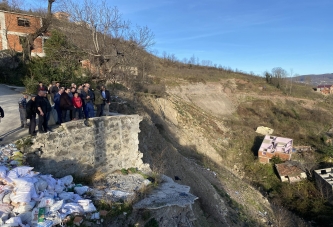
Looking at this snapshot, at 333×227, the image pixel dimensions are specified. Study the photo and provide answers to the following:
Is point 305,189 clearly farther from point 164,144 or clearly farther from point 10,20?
point 10,20

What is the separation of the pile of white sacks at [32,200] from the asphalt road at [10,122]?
138cm

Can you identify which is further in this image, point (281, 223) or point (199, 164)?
point (199, 164)

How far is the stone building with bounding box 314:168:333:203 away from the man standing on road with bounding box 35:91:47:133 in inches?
720

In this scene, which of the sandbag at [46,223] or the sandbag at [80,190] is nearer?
the sandbag at [46,223]

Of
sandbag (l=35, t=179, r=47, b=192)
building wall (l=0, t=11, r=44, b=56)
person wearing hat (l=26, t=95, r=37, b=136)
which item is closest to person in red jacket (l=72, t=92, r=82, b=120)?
person wearing hat (l=26, t=95, r=37, b=136)

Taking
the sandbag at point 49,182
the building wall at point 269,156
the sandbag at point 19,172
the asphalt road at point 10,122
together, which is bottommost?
the building wall at point 269,156

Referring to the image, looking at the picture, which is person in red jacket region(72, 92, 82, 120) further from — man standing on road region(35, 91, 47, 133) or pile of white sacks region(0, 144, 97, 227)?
pile of white sacks region(0, 144, 97, 227)

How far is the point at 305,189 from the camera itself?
18500mm

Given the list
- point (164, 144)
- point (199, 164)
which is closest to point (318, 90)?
point (199, 164)

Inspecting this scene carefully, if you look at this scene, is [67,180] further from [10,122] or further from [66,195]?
[10,122]

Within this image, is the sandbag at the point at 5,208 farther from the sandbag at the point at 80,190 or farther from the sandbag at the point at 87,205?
the sandbag at the point at 80,190

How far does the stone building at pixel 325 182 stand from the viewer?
17062mm

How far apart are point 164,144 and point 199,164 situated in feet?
13.2

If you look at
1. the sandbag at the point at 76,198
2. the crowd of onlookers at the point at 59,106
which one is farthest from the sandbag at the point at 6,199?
the crowd of onlookers at the point at 59,106
